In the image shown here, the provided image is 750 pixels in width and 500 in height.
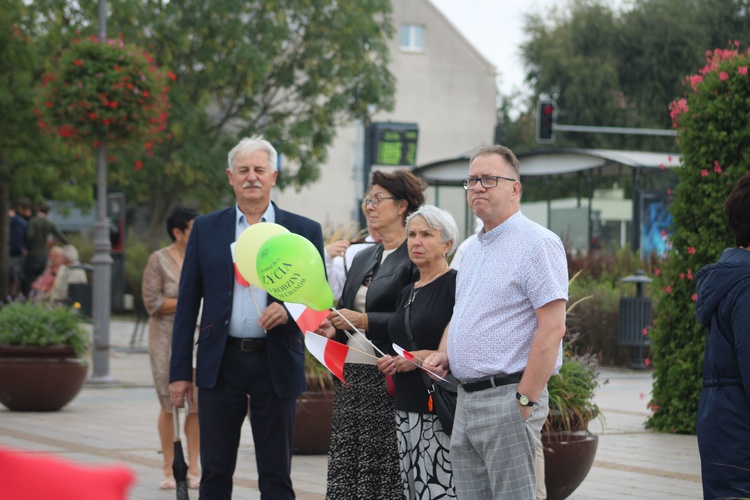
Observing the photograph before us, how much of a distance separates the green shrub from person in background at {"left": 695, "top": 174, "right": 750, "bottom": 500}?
352 inches

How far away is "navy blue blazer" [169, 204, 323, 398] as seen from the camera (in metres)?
5.49

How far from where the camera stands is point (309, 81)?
29.9m

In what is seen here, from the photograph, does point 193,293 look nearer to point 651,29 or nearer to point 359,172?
point 359,172

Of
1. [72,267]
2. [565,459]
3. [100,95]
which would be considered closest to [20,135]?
[72,267]

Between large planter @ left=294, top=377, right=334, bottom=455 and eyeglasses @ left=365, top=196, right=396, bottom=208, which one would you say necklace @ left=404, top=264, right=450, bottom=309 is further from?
large planter @ left=294, top=377, right=334, bottom=455

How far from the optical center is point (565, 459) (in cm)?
730

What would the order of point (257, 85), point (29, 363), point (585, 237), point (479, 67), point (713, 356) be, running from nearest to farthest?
point (713, 356) < point (29, 363) < point (585, 237) < point (257, 85) < point (479, 67)

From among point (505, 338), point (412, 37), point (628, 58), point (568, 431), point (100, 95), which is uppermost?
point (412, 37)

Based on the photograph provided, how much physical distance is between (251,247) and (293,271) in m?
0.22

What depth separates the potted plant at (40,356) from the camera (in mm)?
12133

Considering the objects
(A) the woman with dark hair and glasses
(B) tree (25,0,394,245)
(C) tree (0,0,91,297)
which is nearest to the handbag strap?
(A) the woman with dark hair and glasses

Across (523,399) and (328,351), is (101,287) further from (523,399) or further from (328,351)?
(523,399)

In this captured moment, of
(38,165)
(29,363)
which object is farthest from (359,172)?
(29,363)

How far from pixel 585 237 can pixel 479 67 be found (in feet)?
83.7
